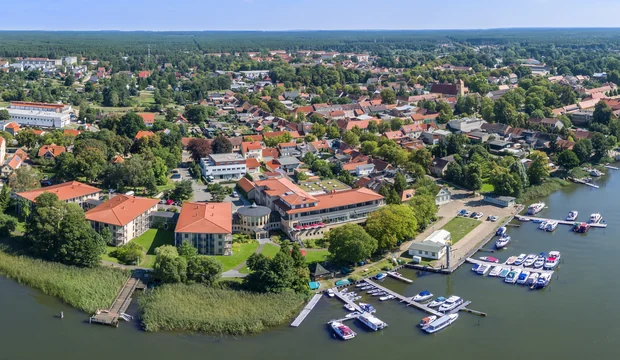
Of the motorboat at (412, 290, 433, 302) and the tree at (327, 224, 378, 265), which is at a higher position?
the tree at (327, 224, 378, 265)

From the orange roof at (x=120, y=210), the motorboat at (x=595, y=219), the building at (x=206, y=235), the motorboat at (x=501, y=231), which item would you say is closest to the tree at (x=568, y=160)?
the motorboat at (x=595, y=219)

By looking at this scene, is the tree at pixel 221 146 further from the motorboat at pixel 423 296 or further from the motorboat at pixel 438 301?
the motorboat at pixel 438 301

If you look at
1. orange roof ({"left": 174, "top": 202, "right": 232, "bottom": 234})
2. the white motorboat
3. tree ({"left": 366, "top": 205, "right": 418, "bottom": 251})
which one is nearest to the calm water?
tree ({"left": 366, "top": 205, "right": 418, "bottom": 251})

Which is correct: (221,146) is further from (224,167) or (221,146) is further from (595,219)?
(595,219)

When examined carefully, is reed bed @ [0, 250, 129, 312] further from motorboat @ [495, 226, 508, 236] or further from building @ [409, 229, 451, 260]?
motorboat @ [495, 226, 508, 236]

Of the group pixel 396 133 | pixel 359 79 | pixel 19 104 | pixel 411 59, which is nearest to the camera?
pixel 396 133

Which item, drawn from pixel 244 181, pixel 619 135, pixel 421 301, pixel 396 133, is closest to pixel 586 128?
pixel 619 135

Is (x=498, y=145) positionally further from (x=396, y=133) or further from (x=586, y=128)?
(x=586, y=128)
